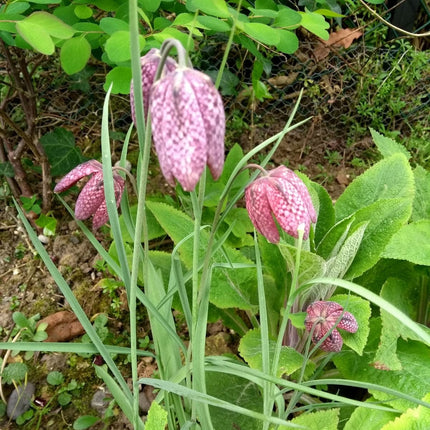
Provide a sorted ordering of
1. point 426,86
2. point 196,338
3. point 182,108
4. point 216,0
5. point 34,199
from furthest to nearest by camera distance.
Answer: point 426,86, point 34,199, point 216,0, point 196,338, point 182,108

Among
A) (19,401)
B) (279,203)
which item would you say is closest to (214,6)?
(279,203)

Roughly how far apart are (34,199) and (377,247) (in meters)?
1.12

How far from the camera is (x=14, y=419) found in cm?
131

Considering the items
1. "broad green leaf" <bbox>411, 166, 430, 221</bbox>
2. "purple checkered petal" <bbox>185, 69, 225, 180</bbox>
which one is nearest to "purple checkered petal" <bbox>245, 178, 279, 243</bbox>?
"purple checkered petal" <bbox>185, 69, 225, 180</bbox>

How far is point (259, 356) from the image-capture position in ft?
3.58

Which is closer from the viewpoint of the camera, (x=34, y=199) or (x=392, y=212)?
(x=392, y=212)

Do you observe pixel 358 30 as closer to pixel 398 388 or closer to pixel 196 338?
pixel 398 388

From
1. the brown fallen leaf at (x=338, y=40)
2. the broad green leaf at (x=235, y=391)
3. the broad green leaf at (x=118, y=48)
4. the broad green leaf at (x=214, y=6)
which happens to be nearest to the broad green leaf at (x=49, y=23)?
the broad green leaf at (x=118, y=48)

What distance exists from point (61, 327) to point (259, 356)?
68 centimetres

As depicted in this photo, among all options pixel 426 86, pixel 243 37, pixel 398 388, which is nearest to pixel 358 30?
pixel 426 86

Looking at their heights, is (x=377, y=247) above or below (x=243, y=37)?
below

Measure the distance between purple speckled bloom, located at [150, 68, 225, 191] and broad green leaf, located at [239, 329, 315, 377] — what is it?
2.17ft

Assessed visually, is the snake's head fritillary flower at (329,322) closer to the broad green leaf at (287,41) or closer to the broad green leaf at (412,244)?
the broad green leaf at (412,244)

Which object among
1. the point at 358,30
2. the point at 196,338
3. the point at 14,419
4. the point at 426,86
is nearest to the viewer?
the point at 196,338
